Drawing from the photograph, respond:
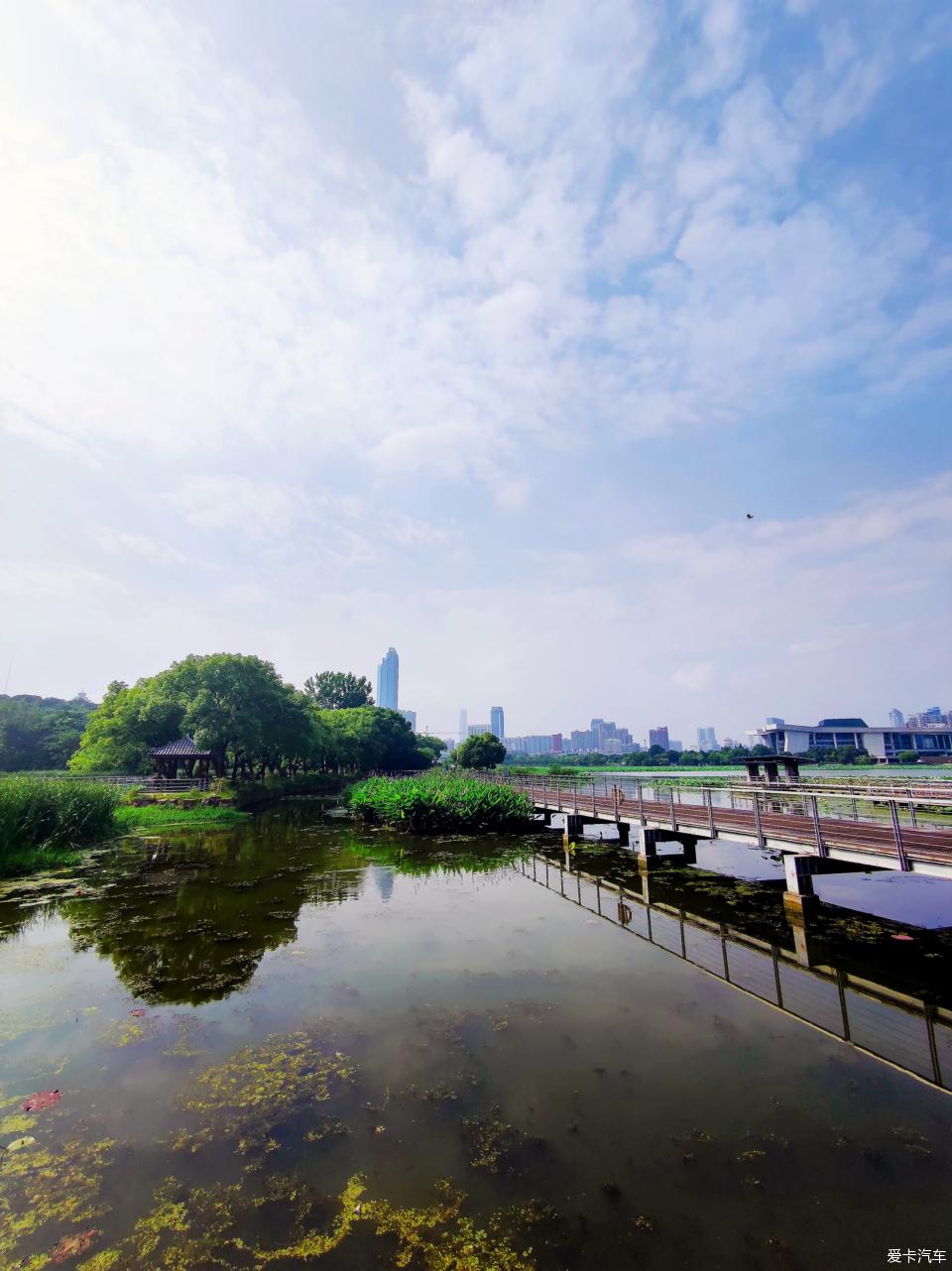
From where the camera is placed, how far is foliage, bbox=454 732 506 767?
5341 cm

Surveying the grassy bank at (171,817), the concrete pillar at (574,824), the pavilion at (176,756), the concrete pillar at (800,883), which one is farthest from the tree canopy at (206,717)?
the concrete pillar at (800,883)

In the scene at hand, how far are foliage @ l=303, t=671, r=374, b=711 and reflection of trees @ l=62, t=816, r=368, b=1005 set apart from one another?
60.5 meters

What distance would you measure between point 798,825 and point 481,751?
4107 cm

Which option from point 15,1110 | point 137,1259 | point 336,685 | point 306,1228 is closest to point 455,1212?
point 306,1228

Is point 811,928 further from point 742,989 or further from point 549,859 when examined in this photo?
point 549,859

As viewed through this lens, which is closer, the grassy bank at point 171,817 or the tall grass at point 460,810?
the tall grass at point 460,810

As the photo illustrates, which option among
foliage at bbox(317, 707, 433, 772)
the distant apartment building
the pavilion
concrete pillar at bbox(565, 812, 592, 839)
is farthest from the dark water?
the distant apartment building

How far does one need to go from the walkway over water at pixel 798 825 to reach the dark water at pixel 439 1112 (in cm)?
159

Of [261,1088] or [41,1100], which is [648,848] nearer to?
[261,1088]

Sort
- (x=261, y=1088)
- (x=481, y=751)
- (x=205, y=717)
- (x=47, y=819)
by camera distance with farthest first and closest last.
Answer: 1. (x=481, y=751)
2. (x=205, y=717)
3. (x=47, y=819)
4. (x=261, y=1088)

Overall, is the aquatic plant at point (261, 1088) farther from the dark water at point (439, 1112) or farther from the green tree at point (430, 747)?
the green tree at point (430, 747)

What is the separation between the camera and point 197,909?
37.7ft

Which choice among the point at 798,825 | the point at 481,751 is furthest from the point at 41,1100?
the point at 481,751

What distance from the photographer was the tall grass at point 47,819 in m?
15.5
